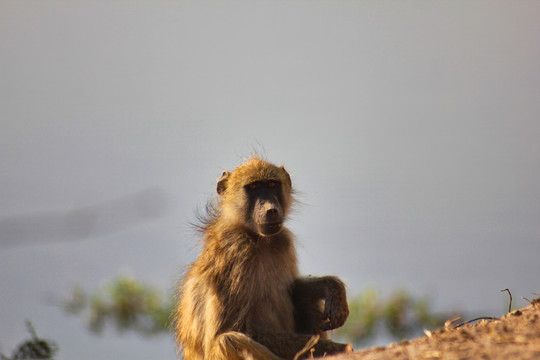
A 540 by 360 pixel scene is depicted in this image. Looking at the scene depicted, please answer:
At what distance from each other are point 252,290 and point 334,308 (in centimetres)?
77

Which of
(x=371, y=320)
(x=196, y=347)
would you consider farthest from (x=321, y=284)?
(x=371, y=320)

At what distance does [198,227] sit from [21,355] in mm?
2512

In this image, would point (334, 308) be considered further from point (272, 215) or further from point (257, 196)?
point (257, 196)

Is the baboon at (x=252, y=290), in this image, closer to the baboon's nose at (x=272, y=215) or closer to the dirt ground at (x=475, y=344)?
the baboon's nose at (x=272, y=215)

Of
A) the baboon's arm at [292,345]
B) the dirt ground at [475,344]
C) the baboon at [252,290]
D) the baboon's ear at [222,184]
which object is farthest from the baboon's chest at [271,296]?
the dirt ground at [475,344]

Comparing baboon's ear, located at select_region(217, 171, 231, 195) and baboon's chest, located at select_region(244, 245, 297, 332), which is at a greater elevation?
baboon's ear, located at select_region(217, 171, 231, 195)

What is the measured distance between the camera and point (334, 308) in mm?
6289

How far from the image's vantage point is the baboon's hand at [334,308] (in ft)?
20.5

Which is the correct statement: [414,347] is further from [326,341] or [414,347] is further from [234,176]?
[234,176]

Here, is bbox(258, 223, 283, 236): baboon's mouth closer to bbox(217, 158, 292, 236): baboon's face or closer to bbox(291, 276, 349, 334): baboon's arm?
bbox(217, 158, 292, 236): baboon's face

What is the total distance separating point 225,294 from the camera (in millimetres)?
6320

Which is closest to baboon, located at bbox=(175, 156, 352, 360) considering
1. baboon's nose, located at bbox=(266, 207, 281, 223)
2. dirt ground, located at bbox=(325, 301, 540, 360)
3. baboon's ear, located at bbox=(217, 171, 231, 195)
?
baboon's nose, located at bbox=(266, 207, 281, 223)

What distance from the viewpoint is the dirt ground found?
170 inches

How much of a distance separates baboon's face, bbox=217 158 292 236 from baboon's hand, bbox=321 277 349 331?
2.59ft
